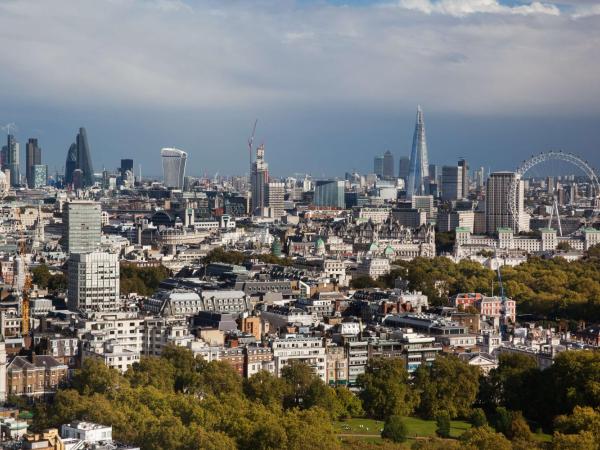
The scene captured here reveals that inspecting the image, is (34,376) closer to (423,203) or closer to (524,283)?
(524,283)

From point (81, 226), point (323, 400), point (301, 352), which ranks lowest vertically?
point (323, 400)

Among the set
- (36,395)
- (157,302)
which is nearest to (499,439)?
(36,395)

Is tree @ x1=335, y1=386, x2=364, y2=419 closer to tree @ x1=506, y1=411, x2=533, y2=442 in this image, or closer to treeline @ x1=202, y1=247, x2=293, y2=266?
tree @ x1=506, y1=411, x2=533, y2=442

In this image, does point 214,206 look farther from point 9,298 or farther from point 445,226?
point 9,298

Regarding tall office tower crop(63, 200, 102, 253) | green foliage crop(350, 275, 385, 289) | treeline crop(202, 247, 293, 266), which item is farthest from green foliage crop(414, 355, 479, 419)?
tall office tower crop(63, 200, 102, 253)

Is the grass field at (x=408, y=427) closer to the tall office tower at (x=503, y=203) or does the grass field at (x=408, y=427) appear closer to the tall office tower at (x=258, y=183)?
the tall office tower at (x=503, y=203)

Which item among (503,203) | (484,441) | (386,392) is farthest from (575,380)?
(503,203)
